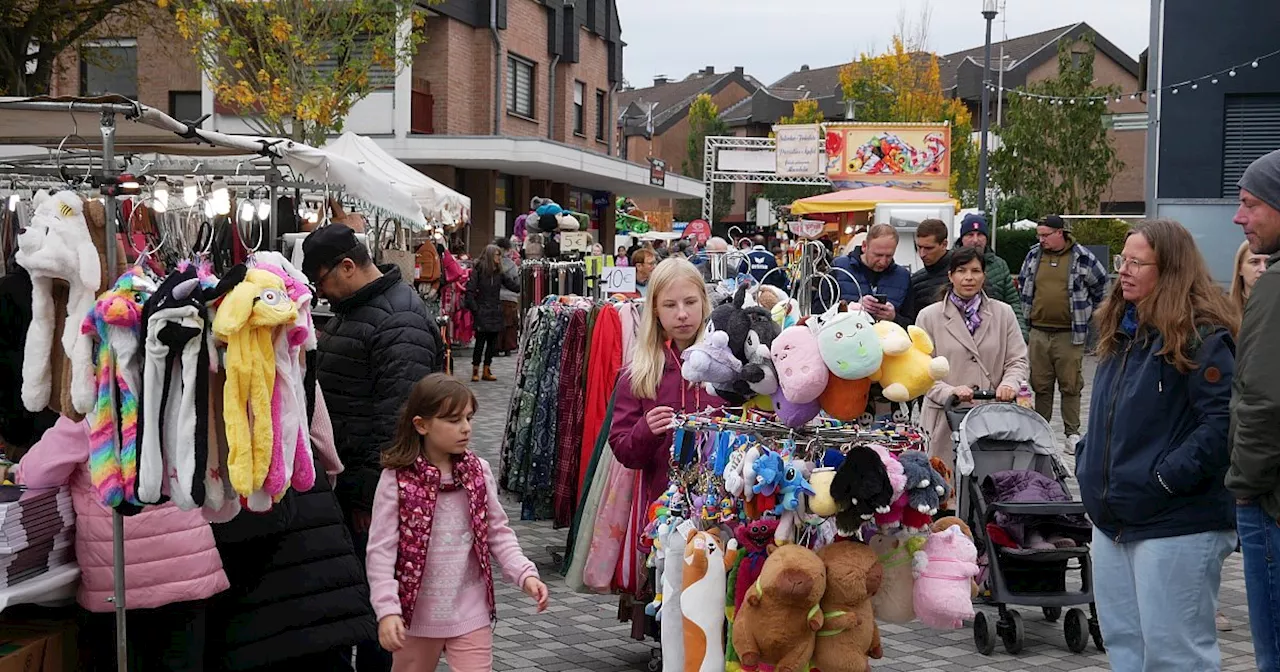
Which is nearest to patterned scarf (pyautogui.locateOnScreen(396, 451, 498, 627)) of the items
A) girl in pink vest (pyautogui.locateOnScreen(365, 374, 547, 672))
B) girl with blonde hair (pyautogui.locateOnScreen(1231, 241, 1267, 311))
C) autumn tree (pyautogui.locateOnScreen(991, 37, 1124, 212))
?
girl in pink vest (pyautogui.locateOnScreen(365, 374, 547, 672))

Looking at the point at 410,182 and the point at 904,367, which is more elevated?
the point at 410,182

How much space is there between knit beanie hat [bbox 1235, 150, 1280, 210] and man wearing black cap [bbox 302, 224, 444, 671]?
2.92 m

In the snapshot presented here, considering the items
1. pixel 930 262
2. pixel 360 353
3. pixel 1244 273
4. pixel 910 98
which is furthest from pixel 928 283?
pixel 910 98

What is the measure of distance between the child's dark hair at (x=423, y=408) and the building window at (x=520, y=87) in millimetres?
29091

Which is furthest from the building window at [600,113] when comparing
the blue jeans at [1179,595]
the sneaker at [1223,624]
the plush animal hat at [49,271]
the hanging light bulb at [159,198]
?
the blue jeans at [1179,595]

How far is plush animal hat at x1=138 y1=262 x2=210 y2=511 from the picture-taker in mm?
3654

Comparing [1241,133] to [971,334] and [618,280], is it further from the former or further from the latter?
[618,280]

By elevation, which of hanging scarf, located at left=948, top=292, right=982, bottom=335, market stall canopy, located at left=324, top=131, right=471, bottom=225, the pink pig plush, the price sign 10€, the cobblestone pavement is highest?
market stall canopy, located at left=324, top=131, right=471, bottom=225

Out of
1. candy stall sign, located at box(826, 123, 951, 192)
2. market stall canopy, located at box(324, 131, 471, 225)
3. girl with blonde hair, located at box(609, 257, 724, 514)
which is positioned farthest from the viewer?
candy stall sign, located at box(826, 123, 951, 192)

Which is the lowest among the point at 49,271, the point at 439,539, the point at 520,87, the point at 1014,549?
the point at 1014,549

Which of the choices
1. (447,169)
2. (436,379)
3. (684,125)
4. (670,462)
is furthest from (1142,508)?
(684,125)

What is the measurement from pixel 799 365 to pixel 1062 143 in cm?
3278

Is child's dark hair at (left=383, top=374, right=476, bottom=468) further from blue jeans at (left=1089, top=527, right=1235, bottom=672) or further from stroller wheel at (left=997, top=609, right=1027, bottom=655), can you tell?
stroller wheel at (left=997, top=609, right=1027, bottom=655)

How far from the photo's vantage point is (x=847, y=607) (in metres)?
3.88
